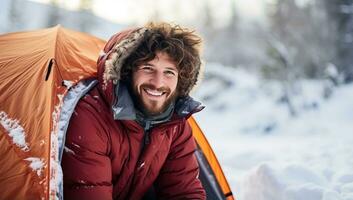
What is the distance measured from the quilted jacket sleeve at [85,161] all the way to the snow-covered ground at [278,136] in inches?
59.3

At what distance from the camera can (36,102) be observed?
7.07 feet

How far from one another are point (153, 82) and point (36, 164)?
2.46 ft

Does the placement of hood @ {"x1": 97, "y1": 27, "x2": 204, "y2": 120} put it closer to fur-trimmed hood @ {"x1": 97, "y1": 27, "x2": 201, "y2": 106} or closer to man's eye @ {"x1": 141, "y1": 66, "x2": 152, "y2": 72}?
fur-trimmed hood @ {"x1": 97, "y1": 27, "x2": 201, "y2": 106}

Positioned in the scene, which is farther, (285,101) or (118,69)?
(285,101)

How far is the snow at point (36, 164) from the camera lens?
6.23 feet

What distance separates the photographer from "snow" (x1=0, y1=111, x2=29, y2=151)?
203 cm

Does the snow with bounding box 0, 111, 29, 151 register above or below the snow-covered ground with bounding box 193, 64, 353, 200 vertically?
above

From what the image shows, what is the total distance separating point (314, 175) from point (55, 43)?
90.2 inches

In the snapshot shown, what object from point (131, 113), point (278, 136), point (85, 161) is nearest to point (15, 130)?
point (85, 161)

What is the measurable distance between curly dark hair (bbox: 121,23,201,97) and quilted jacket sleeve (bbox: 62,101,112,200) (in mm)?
347

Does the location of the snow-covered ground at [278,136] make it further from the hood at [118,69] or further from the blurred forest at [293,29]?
the hood at [118,69]

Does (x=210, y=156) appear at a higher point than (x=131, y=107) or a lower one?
lower

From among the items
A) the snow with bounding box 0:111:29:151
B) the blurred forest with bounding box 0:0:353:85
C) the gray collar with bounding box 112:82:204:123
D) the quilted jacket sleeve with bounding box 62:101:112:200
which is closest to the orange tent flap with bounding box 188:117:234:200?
the gray collar with bounding box 112:82:204:123

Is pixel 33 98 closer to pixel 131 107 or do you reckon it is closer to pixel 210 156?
pixel 131 107
